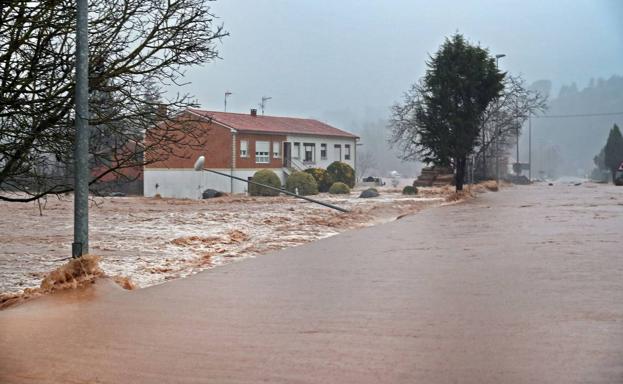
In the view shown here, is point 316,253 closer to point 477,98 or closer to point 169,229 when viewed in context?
point 169,229

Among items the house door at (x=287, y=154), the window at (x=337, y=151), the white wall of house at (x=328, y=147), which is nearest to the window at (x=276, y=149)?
the house door at (x=287, y=154)

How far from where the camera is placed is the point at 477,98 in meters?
43.7

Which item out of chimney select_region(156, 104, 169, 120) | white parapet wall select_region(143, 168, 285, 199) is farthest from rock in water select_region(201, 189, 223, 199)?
chimney select_region(156, 104, 169, 120)

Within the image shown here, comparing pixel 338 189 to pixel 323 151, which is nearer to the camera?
pixel 338 189

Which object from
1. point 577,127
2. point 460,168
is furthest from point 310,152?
point 577,127

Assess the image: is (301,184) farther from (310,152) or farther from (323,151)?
(323,151)

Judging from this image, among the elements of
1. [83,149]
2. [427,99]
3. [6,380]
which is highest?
[427,99]

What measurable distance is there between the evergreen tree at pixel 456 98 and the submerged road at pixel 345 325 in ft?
93.5

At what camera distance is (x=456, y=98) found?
43250mm

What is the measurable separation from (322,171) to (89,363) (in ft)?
158

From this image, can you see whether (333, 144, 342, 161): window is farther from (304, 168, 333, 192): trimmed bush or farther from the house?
(304, 168, 333, 192): trimmed bush

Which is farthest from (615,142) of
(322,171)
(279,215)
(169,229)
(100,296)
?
(100,296)

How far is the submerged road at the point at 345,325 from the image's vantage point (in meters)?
6.27

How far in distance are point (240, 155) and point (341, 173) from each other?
7.52m
